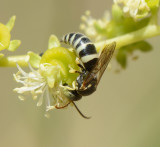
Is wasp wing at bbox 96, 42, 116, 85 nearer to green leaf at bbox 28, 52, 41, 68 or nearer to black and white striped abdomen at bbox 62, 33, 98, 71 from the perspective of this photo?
black and white striped abdomen at bbox 62, 33, 98, 71

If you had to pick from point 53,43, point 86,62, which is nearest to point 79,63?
point 86,62

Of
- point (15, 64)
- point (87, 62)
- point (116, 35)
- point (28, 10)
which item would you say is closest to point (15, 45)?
point (15, 64)

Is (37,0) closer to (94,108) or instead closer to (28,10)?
(28,10)

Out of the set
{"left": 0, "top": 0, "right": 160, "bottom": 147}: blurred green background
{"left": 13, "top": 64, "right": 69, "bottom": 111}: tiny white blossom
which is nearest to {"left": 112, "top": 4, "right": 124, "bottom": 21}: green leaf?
{"left": 13, "top": 64, "right": 69, "bottom": 111}: tiny white blossom

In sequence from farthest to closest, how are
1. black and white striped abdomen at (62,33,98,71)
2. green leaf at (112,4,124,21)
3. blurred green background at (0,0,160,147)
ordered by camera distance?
blurred green background at (0,0,160,147), green leaf at (112,4,124,21), black and white striped abdomen at (62,33,98,71)

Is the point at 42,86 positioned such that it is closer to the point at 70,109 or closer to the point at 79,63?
the point at 79,63

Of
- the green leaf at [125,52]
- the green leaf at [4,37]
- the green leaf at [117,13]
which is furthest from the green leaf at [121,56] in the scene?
the green leaf at [4,37]

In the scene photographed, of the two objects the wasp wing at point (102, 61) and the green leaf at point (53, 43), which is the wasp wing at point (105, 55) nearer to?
the wasp wing at point (102, 61)
